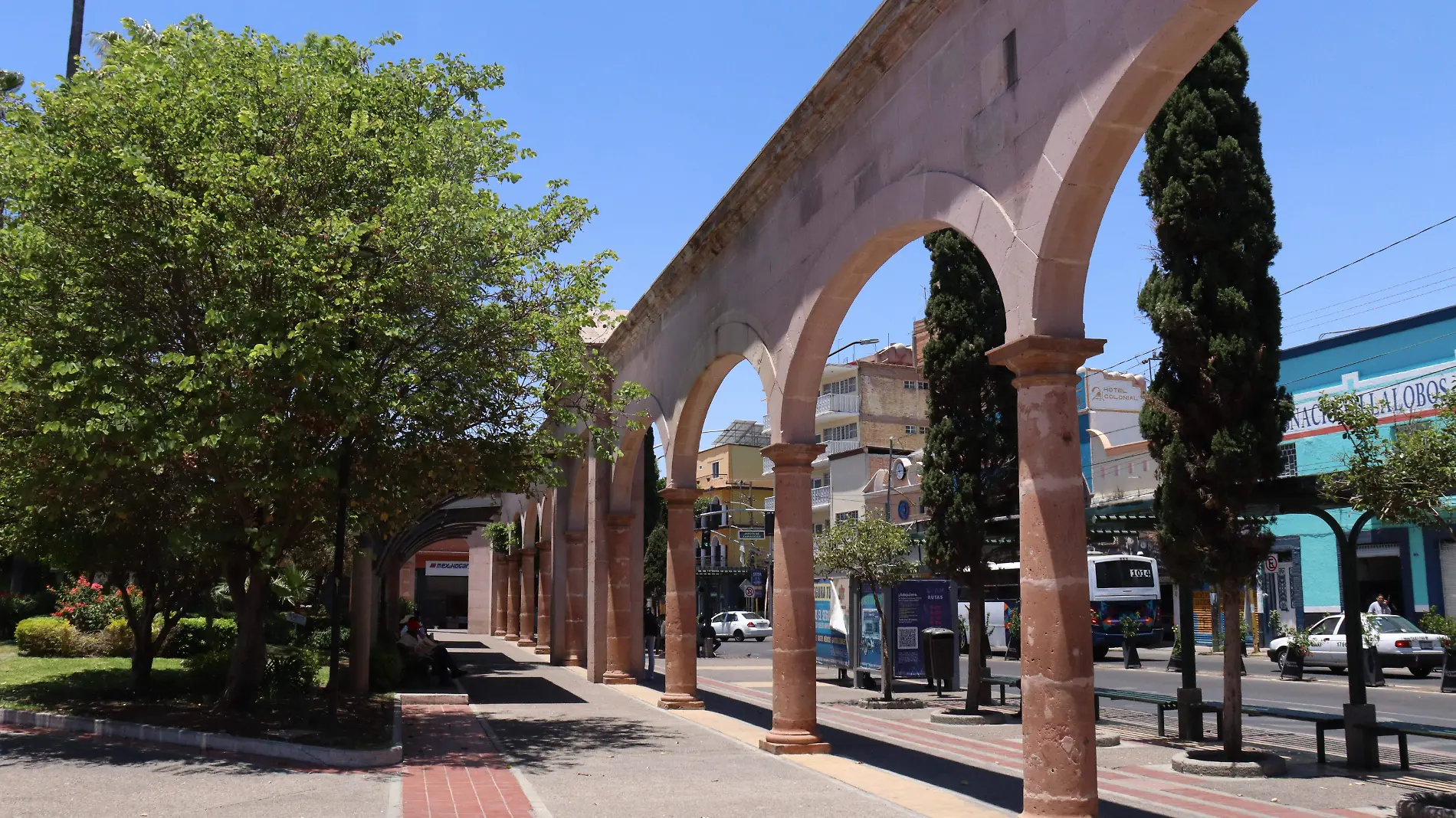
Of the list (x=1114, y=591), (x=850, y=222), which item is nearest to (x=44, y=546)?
(x=850, y=222)

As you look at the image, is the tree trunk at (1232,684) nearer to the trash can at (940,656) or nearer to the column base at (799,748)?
the column base at (799,748)

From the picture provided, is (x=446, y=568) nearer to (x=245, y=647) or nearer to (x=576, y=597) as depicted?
(x=576, y=597)

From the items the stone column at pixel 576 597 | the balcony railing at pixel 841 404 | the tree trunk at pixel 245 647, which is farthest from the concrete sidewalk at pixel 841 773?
the balcony railing at pixel 841 404

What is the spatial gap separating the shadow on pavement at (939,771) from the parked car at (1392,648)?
14.7 meters

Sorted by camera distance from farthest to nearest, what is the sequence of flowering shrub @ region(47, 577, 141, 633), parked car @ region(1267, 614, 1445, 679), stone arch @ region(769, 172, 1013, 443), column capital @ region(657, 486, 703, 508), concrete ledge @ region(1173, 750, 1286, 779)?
parked car @ region(1267, 614, 1445, 679) → flowering shrub @ region(47, 577, 141, 633) → column capital @ region(657, 486, 703, 508) → concrete ledge @ region(1173, 750, 1286, 779) → stone arch @ region(769, 172, 1013, 443)

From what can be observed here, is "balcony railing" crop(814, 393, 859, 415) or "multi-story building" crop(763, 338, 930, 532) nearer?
"multi-story building" crop(763, 338, 930, 532)

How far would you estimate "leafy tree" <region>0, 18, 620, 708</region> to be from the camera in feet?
36.4

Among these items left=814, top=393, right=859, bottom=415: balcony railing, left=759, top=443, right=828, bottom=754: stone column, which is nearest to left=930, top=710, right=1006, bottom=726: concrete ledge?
left=759, top=443, right=828, bottom=754: stone column

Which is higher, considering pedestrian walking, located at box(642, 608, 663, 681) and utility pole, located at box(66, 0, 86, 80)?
utility pole, located at box(66, 0, 86, 80)

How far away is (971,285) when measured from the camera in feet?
53.3

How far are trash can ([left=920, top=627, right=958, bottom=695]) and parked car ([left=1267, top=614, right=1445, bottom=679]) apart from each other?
28.0 feet

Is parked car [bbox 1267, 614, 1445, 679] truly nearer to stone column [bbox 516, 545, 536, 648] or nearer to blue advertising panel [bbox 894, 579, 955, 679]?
blue advertising panel [bbox 894, 579, 955, 679]

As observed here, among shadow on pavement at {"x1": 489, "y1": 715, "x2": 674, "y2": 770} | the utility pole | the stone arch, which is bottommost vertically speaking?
shadow on pavement at {"x1": 489, "y1": 715, "x2": 674, "y2": 770}

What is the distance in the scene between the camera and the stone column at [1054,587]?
24.2ft
